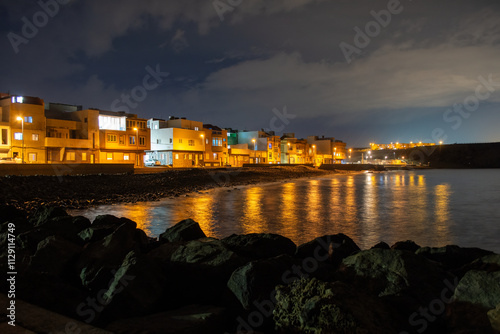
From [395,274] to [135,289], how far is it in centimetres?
319

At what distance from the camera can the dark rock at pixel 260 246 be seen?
5.66 metres

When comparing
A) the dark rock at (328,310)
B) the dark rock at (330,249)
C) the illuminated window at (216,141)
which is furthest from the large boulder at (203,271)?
the illuminated window at (216,141)

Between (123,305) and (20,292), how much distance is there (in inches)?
50.3

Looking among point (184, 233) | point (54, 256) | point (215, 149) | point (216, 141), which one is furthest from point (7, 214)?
point (216, 141)

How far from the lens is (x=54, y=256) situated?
5.21 metres

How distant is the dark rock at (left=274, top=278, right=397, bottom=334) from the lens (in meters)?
2.99

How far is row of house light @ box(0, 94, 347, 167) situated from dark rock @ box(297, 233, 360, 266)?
44.7m

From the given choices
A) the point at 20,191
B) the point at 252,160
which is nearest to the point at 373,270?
the point at 20,191

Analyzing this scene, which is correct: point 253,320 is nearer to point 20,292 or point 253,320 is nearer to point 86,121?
point 20,292

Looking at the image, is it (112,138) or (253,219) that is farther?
(112,138)

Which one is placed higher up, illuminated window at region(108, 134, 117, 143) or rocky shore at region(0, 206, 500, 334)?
illuminated window at region(108, 134, 117, 143)

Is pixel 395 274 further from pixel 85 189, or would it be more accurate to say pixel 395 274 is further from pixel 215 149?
pixel 215 149

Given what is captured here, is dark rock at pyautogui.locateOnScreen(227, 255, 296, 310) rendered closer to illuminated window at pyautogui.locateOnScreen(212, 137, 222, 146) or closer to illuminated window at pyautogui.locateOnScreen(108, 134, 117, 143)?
illuminated window at pyautogui.locateOnScreen(108, 134, 117, 143)

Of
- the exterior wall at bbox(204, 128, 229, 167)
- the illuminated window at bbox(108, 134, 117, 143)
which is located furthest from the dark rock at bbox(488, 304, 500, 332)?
the exterior wall at bbox(204, 128, 229, 167)
